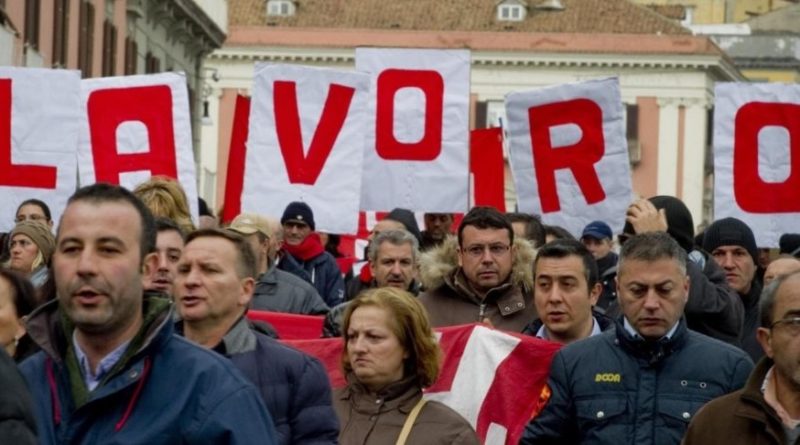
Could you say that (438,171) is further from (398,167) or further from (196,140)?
(196,140)

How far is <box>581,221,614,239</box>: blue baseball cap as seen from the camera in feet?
43.1

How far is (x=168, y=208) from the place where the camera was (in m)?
9.63

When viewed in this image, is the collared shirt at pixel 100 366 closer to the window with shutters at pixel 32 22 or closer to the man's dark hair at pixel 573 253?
the man's dark hair at pixel 573 253

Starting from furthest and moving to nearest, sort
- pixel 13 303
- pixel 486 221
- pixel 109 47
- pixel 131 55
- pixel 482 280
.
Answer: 1. pixel 131 55
2. pixel 109 47
3. pixel 486 221
4. pixel 482 280
5. pixel 13 303

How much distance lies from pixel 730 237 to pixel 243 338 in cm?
450

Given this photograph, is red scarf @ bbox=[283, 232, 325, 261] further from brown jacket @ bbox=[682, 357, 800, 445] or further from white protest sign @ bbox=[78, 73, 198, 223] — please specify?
brown jacket @ bbox=[682, 357, 800, 445]

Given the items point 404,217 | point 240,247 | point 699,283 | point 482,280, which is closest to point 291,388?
point 240,247

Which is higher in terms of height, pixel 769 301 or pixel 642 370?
pixel 769 301

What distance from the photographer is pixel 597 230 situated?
13125mm

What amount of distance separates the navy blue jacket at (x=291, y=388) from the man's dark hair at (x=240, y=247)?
0.31 meters

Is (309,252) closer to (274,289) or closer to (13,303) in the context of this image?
(274,289)

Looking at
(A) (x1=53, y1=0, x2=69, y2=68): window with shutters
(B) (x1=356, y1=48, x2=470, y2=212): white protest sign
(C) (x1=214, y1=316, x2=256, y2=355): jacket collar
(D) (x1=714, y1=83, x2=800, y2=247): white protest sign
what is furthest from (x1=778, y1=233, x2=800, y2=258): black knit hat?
(A) (x1=53, y1=0, x2=69, y2=68): window with shutters

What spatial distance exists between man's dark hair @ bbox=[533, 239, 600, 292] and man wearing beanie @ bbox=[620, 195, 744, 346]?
0.31 meters

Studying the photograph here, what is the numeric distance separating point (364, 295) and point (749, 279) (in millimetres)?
3732
